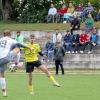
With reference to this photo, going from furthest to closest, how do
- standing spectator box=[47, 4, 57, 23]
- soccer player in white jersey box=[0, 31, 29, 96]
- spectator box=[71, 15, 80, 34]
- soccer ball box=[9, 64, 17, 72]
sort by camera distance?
1. standing spectator box=[47, 4, 57, 23]
2. spectator box=[71, 15, 80, 34]
3. soccer ball box=[9, 64, 17, 72]
4. soccer player in white jersey box=[0, 31, 29, 96]

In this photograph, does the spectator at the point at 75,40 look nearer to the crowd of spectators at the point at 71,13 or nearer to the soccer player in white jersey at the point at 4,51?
the crowd of spectators at the point at 71,13

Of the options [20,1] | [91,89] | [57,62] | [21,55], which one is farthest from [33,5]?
[91,89]

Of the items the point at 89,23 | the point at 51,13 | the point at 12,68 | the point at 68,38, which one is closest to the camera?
the point at 12,68

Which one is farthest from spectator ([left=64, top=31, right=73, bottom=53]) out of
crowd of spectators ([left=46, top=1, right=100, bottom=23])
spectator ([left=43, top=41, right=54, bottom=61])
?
crowd of spectators ([left=46, top=1, right=100, bottom=23])

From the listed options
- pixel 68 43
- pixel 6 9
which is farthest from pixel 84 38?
pixel 6 9

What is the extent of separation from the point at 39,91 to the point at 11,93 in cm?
118

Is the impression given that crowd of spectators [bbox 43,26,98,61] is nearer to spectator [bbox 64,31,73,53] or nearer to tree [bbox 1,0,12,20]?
spectator [bbox 64,31,73,53]

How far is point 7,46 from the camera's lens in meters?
18.4

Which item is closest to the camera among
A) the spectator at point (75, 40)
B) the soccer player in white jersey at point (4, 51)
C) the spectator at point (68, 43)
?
the soccer player in white jersey at point (4, 51)

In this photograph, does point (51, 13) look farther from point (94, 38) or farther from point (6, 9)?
point (6, 9)

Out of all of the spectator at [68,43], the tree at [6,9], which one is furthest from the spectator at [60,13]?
the tree at [6,9]

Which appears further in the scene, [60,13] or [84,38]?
[60,13]

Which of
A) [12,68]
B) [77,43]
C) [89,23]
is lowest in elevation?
[12,68]

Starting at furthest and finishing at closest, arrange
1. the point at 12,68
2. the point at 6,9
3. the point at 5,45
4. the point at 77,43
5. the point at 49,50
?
1. the point at 6,9
2. the point at 49,50
3. the point at 77,43
4. the point at 12,68
5. the point at 5,45
